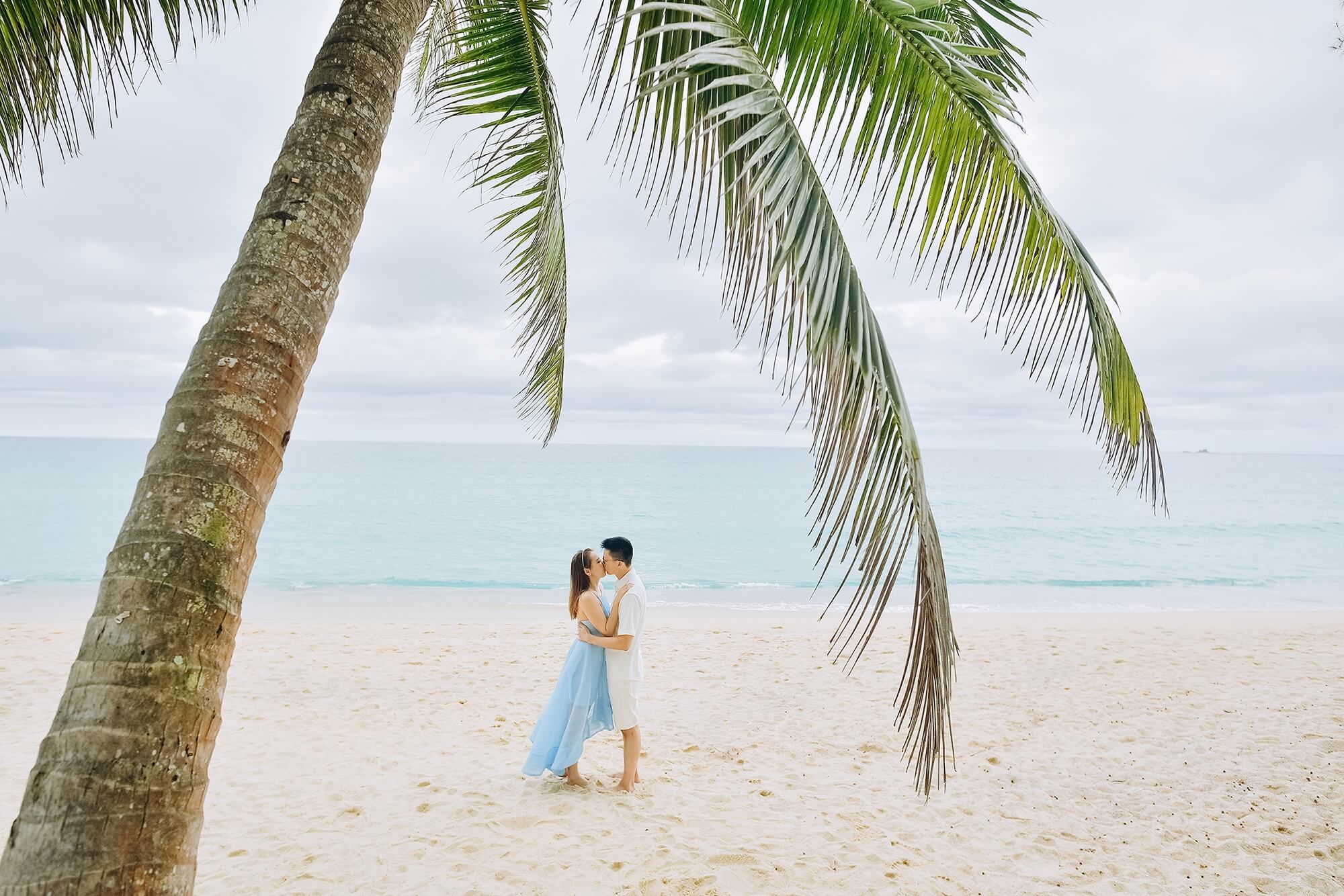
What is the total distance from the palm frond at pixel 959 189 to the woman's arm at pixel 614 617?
291 centimetres

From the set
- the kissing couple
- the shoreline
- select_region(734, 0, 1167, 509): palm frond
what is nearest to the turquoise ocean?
the shoreline

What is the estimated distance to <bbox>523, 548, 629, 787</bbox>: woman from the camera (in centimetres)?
514

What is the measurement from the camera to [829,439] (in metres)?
2.15

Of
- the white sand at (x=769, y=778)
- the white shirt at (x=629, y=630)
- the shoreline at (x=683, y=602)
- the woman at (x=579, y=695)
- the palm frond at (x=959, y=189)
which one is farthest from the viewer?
the shoreline at (x=683, y=602)

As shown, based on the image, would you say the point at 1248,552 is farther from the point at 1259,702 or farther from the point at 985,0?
the point at 985,0

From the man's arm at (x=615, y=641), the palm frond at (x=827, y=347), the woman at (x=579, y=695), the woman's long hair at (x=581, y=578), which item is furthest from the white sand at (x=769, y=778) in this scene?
the palm frond at (x=827, y=347)

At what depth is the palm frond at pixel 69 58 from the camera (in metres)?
2.87

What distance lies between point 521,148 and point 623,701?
369 cm

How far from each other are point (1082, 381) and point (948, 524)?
121 ft

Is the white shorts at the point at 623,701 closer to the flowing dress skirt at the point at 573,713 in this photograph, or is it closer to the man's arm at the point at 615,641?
the flowing dress skirt at the point at 573,713

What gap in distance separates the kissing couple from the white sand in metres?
0.25

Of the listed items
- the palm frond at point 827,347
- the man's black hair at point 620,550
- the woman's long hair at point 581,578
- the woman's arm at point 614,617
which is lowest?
the woman's arm at point 614,617

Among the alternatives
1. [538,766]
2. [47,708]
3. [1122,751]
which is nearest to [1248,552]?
[1122,751]

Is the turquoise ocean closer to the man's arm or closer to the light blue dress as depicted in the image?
the light blue dress
